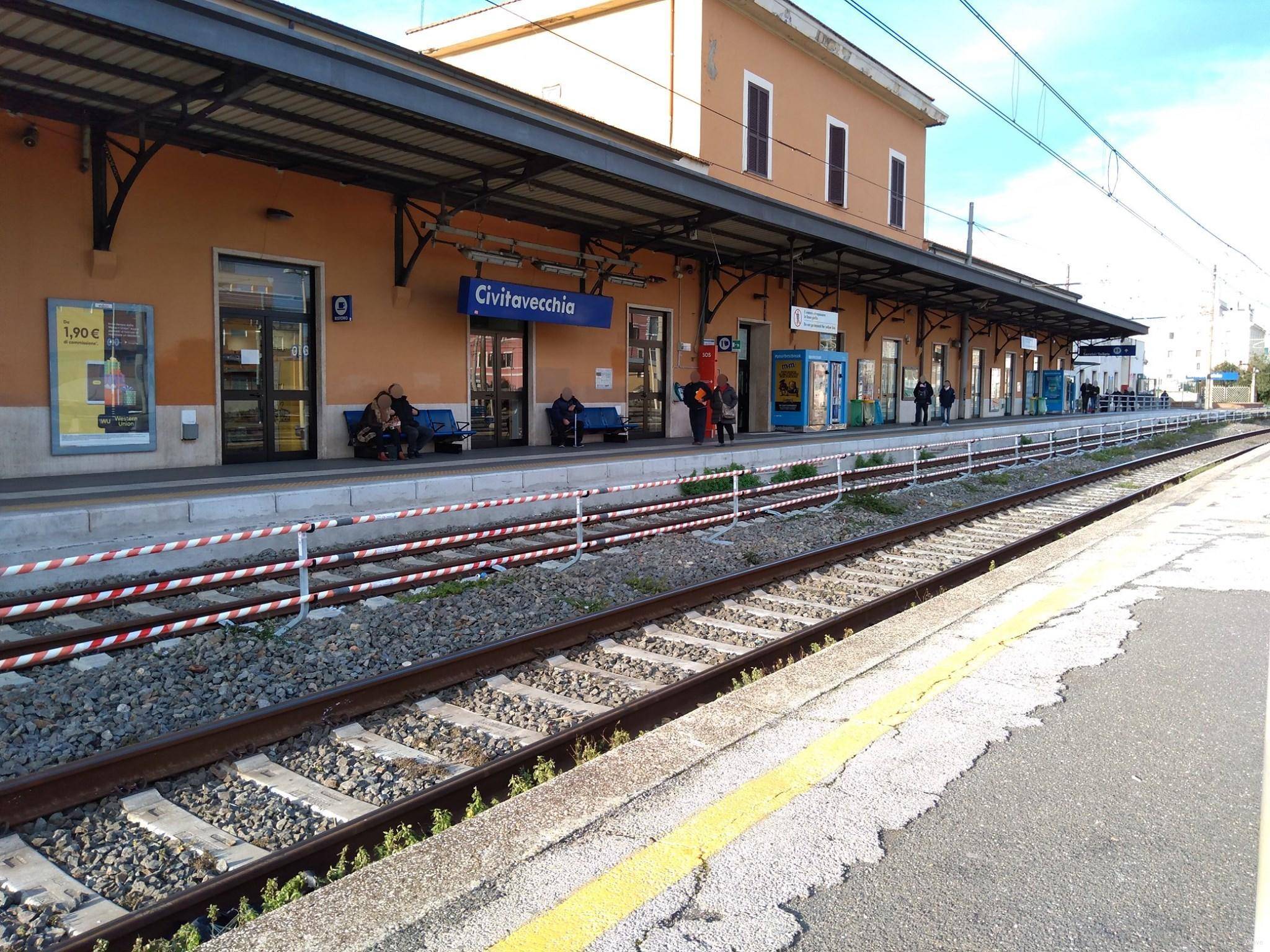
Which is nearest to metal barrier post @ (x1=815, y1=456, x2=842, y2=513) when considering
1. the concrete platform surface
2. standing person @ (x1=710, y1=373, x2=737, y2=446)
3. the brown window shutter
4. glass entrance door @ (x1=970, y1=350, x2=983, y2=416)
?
standing person @ (x1=710, y1=373, x2=737, y2=446)

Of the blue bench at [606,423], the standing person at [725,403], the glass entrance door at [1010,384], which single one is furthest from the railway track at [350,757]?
the glass entrance door at [1010,384]

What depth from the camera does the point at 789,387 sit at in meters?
25.1

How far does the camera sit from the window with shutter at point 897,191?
105ft

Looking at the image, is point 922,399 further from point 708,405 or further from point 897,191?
point 708,405


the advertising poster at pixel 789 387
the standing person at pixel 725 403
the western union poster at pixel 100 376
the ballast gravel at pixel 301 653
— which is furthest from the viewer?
the advertising poster at pixel 789 387

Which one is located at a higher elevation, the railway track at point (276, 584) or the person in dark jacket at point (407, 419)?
the person in dark jacket at point (407, 419)

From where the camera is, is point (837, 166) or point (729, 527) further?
point (837, 166)

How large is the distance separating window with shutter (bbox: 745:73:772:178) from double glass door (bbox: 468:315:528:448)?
33.7 ft

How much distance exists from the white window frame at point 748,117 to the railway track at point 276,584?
47.1ft

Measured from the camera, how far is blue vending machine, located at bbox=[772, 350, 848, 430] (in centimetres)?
2464

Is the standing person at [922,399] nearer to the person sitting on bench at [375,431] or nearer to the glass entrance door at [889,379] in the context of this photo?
the glass entrance door at [889,379]

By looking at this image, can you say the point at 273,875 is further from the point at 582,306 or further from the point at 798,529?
the point at 582,306

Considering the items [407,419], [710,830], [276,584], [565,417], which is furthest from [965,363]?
[710,830]

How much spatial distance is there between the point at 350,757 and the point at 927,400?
28978 millimetres
